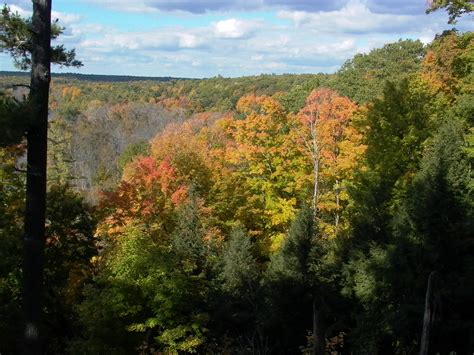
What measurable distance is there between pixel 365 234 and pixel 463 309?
16.4 feet

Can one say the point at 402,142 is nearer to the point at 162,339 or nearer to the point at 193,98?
the point at 162,339

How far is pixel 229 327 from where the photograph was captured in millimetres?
18297

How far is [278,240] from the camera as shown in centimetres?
2519

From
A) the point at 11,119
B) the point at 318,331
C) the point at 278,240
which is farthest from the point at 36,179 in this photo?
the point at 278,240

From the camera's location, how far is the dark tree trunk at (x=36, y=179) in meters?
7.20

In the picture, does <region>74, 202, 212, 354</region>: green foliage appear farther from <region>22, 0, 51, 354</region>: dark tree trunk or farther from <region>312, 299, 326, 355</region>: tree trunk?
<region>22, 0, 51, 354</region>: dark tree trunk

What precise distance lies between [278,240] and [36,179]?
18515 millimetres

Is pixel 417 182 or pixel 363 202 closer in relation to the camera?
pixel 417 182

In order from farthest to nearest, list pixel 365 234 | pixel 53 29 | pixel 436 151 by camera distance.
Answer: pixel 365 234 → pixel 436 151 → pixel 53 29

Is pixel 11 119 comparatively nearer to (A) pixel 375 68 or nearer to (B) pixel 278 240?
(B) pixel 278 240

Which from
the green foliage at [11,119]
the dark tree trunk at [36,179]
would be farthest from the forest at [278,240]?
the dark tree trunk at [36,179]

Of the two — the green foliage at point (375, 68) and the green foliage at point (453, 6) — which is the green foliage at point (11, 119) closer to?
the green foliage at point (453, 6)

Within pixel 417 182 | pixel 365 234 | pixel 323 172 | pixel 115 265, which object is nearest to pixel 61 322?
pixel 115 265

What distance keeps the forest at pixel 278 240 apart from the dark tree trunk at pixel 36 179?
10.0 inches
